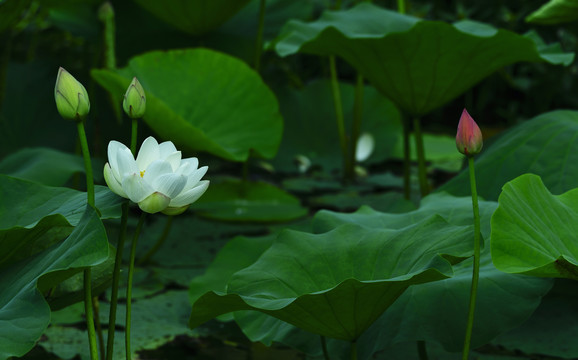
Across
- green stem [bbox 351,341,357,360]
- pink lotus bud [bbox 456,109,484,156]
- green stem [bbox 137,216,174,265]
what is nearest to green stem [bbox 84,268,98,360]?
green stem [bbox 351,341,357,360]

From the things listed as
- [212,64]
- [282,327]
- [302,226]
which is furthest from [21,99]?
[282,327]

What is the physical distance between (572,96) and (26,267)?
2986 mm

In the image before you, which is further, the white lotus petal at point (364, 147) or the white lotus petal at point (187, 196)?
the white lotus petal at point (364, 147)

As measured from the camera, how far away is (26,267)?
33.9 inches

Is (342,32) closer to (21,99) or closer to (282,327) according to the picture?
(282,327)

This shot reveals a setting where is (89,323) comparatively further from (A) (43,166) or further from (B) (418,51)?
(B) (418,51)

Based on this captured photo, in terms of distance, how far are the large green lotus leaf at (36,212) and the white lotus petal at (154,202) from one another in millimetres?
68

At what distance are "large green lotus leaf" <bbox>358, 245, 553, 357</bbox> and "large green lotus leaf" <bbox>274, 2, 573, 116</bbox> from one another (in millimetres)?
664

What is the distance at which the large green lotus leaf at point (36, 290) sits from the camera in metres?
0.71

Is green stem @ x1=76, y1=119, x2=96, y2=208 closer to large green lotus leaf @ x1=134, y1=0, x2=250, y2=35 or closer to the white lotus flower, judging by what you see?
the white lotus flower

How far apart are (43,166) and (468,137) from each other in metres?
1.06

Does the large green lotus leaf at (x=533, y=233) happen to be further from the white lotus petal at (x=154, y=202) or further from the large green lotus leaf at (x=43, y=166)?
the large green lotus leaf at (x=43, y=166)

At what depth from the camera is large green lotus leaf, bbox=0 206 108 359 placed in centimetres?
71

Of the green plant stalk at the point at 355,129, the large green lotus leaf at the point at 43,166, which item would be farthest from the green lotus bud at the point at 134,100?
the green plant stalk at the point at 355,129
